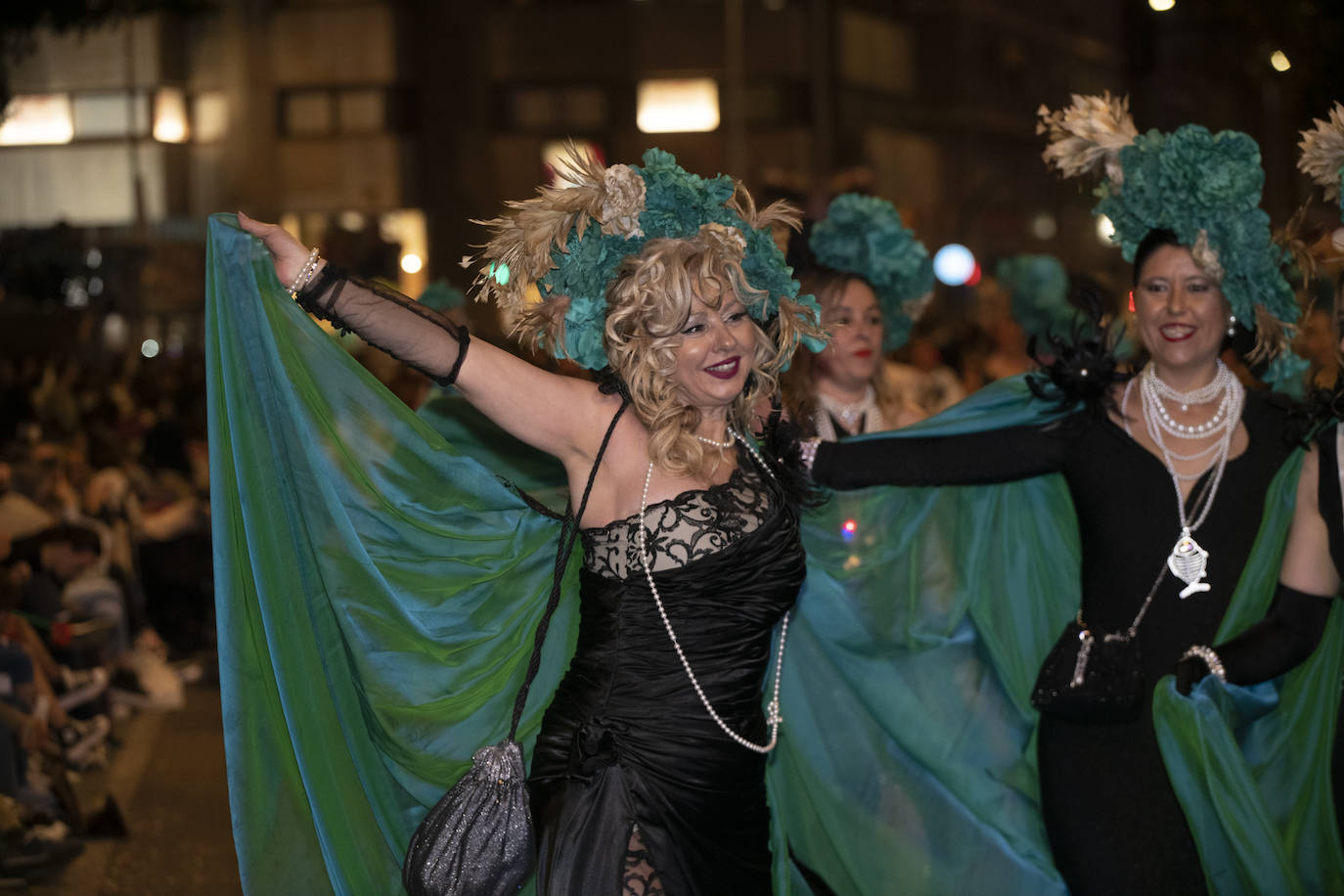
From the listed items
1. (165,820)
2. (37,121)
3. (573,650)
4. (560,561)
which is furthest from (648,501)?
(37,121)

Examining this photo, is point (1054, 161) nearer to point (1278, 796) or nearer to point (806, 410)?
point (806, 410)

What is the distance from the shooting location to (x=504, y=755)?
121 inches

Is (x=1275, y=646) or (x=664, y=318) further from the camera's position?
(x=1275, y=646)

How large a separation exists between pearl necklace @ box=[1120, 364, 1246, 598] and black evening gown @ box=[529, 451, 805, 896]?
1.06 metres

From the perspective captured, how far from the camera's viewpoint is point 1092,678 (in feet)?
12.0

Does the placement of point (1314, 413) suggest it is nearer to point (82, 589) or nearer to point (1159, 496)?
point (1159, 496)

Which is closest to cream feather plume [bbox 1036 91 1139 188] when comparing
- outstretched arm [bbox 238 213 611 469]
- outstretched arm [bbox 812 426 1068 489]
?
outstretched arm [bbox 812 426 1068 489]

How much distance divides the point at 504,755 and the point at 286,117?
62.9ft

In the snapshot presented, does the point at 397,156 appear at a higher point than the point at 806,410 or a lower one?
higher

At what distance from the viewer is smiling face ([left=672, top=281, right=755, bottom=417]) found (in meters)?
3.25

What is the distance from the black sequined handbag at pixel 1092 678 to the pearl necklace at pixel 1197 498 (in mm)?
206

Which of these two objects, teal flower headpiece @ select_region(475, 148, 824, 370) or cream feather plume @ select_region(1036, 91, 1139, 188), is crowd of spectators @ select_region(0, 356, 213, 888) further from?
cream feather plume @ select_region(1036, 91, 1139, 188)

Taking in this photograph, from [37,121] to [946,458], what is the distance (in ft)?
32.9

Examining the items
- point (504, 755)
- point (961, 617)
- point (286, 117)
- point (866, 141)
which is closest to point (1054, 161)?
point (961, 617)
